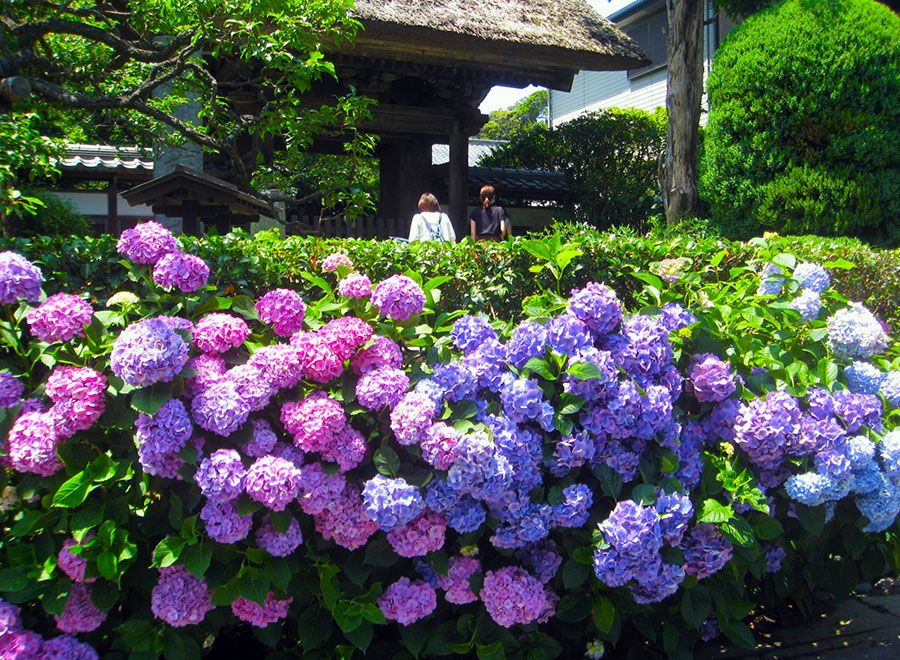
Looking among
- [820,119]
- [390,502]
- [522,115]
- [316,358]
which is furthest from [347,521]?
[522,115]

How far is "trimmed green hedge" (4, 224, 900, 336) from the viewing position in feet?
10.6

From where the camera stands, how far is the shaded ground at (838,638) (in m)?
2.52

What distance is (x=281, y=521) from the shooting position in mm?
1944

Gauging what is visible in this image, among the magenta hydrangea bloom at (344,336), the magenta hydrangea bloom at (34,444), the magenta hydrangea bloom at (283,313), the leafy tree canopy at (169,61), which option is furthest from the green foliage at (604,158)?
the magenta hydrangea bloom at (34,444)

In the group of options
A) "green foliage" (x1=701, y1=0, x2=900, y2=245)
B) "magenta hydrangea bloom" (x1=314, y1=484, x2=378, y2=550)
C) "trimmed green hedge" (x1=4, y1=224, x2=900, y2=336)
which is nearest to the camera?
"magenta hydrangea bloom" (x1=314, y1=484, x2=378, y2=550)

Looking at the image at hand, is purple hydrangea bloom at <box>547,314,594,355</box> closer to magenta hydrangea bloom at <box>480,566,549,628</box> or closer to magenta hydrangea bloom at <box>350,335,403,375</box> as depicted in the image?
magenta hydrangea bloom at <box>350,335,403,375</box>

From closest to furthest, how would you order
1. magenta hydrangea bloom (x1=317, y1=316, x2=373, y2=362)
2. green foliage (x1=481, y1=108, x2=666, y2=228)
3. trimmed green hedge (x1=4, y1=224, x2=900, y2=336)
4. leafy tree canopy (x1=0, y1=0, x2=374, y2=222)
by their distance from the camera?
magenta hydrangea bloom (x1=317, y1=316, x2=373, y2=362)
trimmed green hedge (x1=4, y1=224, x2=900, y2=336)
leafy tree canopy (x1=0, y1=0, x2=374, y2=222)
green foliage (x1=481, y1=108, x2=666, y2=228)

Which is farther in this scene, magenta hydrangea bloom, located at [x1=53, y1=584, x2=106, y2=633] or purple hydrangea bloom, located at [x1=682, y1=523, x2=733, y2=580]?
purple hydrangea bloom, located at [x1=682, y1=523, x2=733, y2=580]

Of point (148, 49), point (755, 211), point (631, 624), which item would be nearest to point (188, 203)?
point (148, 49)

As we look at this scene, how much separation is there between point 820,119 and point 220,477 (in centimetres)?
684

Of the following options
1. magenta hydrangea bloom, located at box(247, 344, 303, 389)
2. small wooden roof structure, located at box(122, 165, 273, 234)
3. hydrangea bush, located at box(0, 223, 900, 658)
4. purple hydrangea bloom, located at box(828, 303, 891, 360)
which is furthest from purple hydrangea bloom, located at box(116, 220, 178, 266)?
small wooden roof structure, located at box(122, 165, 273, 234)

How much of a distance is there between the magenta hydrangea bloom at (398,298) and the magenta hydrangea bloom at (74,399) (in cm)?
82

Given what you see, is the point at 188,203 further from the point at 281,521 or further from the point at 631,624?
the point at 631,624

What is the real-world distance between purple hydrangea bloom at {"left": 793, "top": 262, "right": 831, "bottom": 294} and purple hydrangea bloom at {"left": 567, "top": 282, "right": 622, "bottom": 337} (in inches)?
34.6
